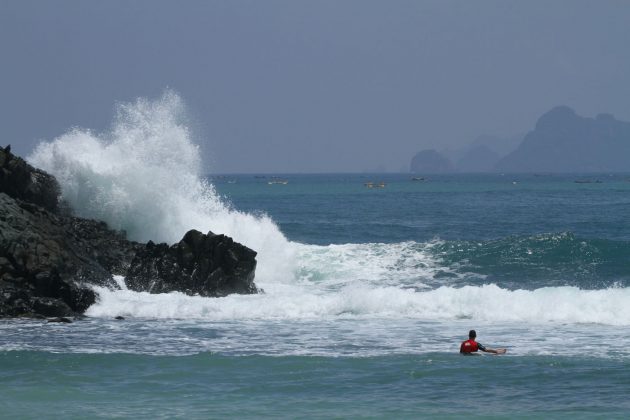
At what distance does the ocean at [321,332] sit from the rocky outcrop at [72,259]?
73cm

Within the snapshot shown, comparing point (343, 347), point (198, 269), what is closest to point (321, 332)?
point (343, 347)

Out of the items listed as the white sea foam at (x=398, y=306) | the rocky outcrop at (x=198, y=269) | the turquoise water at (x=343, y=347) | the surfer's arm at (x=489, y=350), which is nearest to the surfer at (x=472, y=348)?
the surfer's arm at (x=489, y=350)

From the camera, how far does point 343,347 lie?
23.9 metres

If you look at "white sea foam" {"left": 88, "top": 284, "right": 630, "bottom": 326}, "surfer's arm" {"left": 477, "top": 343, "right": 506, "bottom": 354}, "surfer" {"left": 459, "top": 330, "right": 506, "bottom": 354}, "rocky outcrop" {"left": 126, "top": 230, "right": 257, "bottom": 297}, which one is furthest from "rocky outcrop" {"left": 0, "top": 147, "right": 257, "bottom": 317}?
"surfer's arm" {"left": 477, "top": 343, "right": 506, "bottom": 354}

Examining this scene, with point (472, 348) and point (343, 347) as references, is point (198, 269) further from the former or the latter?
A: point (472, 348)

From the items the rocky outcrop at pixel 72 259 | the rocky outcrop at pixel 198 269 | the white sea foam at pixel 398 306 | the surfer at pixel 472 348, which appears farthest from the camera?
the rocky outcrop at pixel 198 269

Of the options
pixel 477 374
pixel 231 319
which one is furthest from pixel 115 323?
pixel 477 374

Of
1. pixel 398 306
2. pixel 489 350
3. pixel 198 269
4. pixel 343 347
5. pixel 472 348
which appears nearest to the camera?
pixel 472 348

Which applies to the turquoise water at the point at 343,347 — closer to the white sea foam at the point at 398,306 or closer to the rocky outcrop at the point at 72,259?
the white sea foam at the point at 398,306

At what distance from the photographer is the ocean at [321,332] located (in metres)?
19.0

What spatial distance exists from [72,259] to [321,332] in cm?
833

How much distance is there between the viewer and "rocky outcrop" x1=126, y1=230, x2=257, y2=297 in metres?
31.2

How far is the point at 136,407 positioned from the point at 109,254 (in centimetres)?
1607

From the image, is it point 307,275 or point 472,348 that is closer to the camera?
point 472,348
